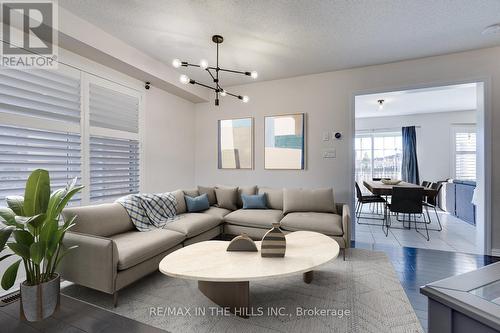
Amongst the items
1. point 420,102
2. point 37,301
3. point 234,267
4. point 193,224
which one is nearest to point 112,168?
point 193,224

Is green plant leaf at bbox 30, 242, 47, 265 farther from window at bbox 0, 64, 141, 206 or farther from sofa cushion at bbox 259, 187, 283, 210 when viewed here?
sofa cushion at bbox 259, 187, 283, 210

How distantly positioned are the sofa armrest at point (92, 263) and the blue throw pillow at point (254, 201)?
218 centimetres

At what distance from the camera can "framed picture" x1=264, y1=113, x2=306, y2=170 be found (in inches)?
161

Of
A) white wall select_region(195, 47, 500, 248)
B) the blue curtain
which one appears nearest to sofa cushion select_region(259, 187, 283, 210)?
white wall select_region(195, 47, 500, 248)

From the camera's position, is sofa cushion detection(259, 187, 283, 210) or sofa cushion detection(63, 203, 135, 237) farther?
sofa cushion detection(259, 187, 283, 210)

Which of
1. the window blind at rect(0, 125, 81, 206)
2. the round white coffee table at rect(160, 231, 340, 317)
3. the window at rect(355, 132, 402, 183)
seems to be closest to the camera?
the round white coffee table at rect(160, 231, 340, 317)

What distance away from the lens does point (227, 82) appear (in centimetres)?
437

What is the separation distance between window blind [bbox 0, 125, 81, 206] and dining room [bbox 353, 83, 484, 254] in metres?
4.23

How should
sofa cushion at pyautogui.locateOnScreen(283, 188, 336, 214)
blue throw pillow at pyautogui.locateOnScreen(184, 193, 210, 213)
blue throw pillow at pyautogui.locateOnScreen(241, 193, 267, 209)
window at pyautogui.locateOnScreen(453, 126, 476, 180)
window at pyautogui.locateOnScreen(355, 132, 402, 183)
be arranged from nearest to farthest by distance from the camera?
sofa cushion at pyautogui.locateOnScreen(283, 188, 336, 214) → blue throw pillow at pyautogui.locateOnScreen(184, 193, 210, 213) → blue throw pillow at pyautogui.locateOnScreen(241, 193, 267, 209) → window at pyautogui.locateOnScreen(453, 126, 476, 180) → window at pyautogui.locateOnScreen(355, 132, 402, 183)

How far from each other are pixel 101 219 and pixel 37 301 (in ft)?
3.80

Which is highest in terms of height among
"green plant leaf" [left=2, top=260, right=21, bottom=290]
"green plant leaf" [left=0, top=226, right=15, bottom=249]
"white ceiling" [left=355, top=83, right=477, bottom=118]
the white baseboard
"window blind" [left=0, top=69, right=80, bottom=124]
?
"white ceiling" [left=355, top=83, right=477, bottom=118]

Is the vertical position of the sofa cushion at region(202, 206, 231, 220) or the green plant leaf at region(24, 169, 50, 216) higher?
the green plant leaf at region(24, 169, 50, 216)

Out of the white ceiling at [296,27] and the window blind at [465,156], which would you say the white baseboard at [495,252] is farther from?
the window blind at [465,156]

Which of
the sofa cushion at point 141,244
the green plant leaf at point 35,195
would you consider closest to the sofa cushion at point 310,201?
the sofa cushion at point 141,244
